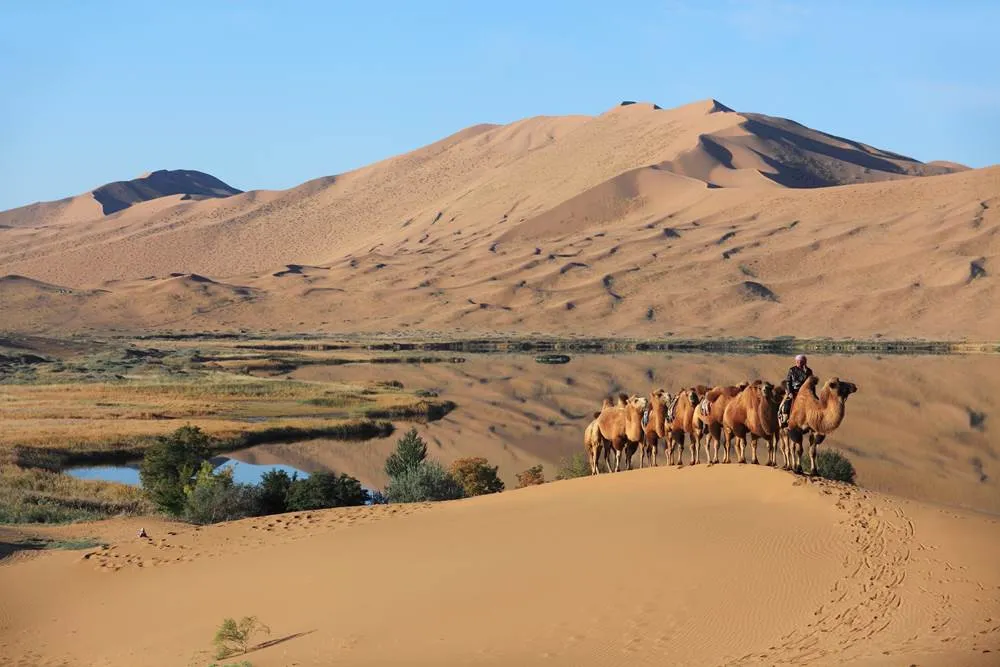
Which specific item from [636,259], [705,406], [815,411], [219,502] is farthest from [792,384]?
[636,259]

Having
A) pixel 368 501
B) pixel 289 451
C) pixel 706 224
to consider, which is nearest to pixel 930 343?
pixel 706 224

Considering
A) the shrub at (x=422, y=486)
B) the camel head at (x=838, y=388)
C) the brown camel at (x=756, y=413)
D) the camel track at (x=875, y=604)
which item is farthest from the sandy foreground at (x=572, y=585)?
the shrub at (x=422, y=486)

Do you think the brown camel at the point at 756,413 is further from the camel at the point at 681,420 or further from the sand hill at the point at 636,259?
the sand hill at the point at 636,259

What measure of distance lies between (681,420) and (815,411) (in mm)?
2898

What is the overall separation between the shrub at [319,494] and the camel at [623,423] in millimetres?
5189

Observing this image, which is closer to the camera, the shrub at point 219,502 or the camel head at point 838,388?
the camel head at point 838,388

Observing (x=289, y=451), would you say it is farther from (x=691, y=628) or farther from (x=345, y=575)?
(x=691, y=628)

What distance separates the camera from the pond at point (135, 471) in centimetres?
3253

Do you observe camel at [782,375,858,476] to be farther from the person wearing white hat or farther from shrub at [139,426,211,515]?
shrub at [139,426,211,515]

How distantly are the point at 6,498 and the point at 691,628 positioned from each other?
17.2 m

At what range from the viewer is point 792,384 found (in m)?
17.7

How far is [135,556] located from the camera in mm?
16719

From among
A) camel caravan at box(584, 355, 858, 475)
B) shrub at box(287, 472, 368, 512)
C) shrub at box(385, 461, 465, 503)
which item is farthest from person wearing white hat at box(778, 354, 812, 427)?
shrub at box(287, 472, 368, 512)

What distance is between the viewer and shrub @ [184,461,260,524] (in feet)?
73.1
